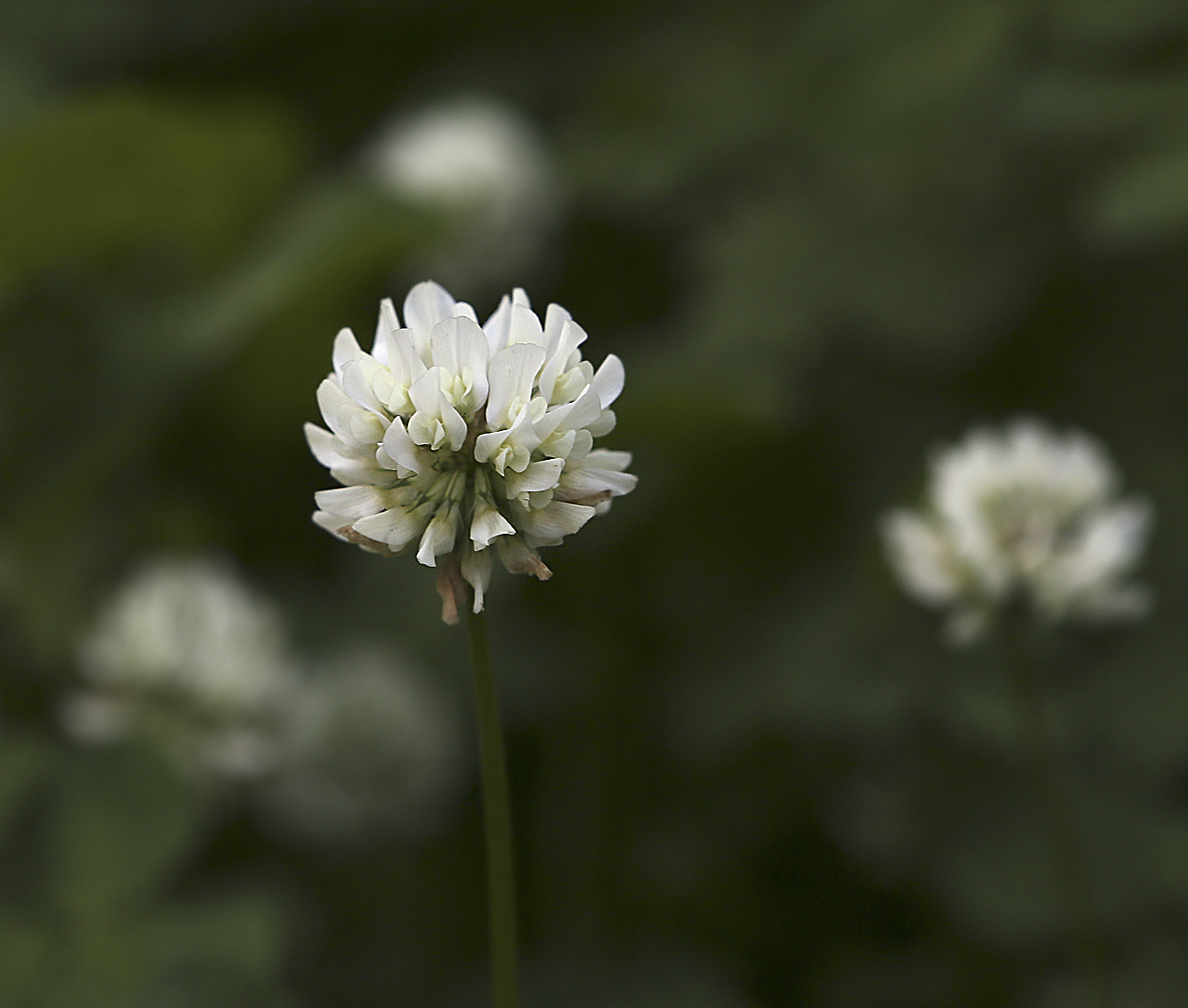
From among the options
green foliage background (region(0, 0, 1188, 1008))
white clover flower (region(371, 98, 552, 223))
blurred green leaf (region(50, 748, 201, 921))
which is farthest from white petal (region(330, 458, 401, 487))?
white clover flower (region(371, 98, 552, 223))

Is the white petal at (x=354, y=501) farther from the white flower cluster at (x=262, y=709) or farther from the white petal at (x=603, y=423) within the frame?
the white flower cluster at (x=262, y=709)

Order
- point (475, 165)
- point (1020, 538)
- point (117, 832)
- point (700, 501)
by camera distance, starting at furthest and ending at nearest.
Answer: point (475, 165) < point (700, 501) < point (117, 832) < point (1020, 538)

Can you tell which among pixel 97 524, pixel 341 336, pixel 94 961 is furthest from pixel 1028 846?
pixel 97 524

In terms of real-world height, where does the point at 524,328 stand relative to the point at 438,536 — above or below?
above

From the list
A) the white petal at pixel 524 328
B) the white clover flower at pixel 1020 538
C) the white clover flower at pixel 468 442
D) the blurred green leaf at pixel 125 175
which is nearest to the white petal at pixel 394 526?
the white clover flower at pixel 468 442

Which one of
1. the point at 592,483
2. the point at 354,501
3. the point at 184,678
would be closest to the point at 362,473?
the point at 354,501

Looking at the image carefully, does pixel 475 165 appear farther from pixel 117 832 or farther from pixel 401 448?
pixel 401 448
